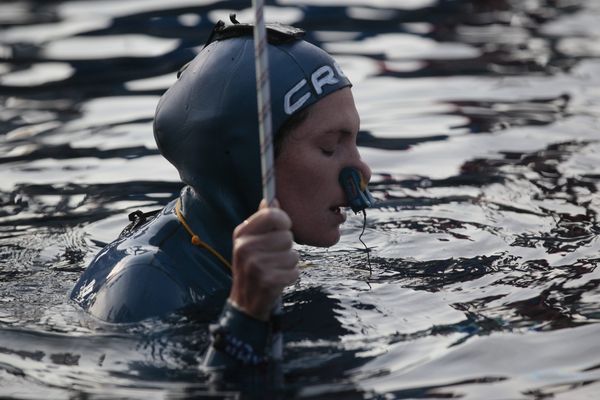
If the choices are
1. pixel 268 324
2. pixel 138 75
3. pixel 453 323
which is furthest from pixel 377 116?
pixel 268 324

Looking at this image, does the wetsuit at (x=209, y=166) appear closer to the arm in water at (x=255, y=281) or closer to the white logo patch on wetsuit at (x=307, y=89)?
the white logo patch on wetsuit at (x=307, y=89)

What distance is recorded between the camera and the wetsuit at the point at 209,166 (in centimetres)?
512

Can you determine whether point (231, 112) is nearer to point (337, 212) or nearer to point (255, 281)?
point (337, 212)

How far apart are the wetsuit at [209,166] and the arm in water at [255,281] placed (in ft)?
2.38

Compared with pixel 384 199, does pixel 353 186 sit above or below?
above

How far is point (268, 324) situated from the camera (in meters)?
4.41

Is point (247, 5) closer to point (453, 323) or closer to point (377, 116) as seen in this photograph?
point (377, 116)

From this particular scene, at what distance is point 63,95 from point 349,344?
21.9 feet

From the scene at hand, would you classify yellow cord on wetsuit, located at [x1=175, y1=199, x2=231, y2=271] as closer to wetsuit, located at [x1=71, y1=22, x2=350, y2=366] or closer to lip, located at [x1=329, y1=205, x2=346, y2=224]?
wetsuit, located at [x1=71, y1=22, x2=350, y2=366]

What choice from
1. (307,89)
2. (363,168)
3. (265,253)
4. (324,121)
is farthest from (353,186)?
(265,253)

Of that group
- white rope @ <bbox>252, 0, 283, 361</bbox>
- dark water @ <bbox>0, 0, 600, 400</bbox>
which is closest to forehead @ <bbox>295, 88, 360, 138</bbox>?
dark water @ <bbox>0, 0, 600, 400</bbox>

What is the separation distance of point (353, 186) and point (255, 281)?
1220 mm

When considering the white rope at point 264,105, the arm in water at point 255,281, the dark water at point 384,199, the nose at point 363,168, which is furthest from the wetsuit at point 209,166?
the white rope at point 264,105

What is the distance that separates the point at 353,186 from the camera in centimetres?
531
